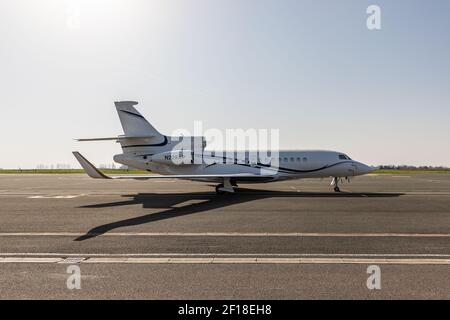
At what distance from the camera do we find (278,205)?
1811 centimetres

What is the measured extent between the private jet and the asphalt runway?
11.7 metres

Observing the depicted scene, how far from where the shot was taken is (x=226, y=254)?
27.0 feet

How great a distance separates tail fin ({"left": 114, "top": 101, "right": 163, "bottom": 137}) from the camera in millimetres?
27516

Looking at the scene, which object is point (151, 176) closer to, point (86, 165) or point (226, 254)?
point (86, 165)

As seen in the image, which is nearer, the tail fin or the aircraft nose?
the aircraft nose

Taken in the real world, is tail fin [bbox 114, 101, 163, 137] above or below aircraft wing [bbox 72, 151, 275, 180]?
above

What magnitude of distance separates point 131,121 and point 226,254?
21.2 m

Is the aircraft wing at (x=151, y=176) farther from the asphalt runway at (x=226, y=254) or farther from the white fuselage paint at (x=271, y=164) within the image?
the asphalt runway at (x=226, y=254)

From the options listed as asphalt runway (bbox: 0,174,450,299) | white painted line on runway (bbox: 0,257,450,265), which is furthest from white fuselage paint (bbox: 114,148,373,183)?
white painted line on runway (bbox: 0,257,450,265)

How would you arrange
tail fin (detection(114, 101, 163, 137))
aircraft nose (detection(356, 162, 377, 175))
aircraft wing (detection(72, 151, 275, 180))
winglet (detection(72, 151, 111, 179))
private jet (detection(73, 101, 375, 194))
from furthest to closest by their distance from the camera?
tail fin (detection(114, 101, 163, 137))
aircraft nose (detection(356, 162, 377, 175))
private jet (detection(73, 101, 375, 194))
aircraft wing (detection(72, 151, 275, 180))
winglet (detection(72, 151, 111, 179))

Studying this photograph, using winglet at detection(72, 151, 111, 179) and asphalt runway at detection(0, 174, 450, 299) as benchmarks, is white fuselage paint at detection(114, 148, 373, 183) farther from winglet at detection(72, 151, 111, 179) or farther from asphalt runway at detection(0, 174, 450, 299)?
asphalt runway at detection(0, 174, 450, 299)
